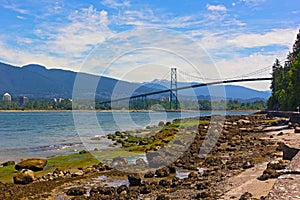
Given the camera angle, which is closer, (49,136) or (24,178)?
(24,178)

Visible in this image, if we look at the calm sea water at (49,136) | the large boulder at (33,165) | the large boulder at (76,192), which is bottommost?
the calm sea water at (49,136)

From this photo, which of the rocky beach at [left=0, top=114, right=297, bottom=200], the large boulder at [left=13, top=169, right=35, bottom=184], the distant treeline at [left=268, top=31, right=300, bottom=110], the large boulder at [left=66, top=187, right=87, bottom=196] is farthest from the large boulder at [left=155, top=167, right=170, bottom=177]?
the distant treeline at [left=268, top=31, right=300, bottom=110]

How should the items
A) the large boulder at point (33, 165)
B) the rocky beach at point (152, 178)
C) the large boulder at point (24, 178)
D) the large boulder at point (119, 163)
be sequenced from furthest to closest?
the large boulder at point (33, 165)
the large boulder at point (119, 163)
the large boulder at point (24, 178)
the rocky beach at point (152, 178)

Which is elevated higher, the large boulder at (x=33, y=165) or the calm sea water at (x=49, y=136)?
the large boulder at (x=33, y=165)

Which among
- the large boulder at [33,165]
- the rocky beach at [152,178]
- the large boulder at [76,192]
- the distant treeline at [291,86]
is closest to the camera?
the rocky beach at [152,178]

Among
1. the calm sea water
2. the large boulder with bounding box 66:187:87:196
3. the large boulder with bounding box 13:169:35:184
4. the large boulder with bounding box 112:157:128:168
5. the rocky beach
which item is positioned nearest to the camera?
the rocky beach

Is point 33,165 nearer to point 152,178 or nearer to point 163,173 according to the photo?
point 152,178

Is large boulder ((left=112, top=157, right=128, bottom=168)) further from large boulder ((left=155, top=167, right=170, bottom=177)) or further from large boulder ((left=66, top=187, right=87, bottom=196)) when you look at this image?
large boulder ((left=66, top=187, right=87, bottom=196))

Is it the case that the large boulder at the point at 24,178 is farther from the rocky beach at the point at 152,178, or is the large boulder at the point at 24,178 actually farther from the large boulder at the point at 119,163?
the large boulder at the point at 119,163

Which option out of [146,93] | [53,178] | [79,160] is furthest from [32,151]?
[146,93]

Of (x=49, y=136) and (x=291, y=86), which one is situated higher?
(x=291, y=86)

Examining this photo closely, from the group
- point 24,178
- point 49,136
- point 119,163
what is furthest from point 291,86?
point 24,178

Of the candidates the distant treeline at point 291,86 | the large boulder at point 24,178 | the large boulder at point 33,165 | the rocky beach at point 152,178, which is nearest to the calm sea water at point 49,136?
the large boulder at point 33,165

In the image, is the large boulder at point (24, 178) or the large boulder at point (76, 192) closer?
the large boulder at point (76, 192)
